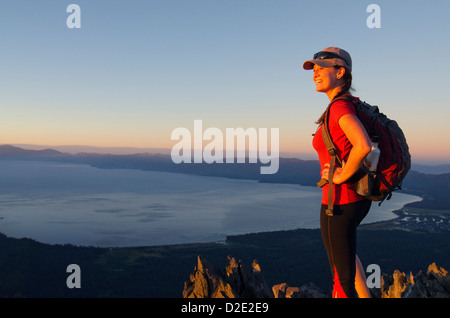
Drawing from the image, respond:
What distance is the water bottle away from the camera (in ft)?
13.3

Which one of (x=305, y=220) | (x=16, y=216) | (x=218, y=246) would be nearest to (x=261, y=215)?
(x=305, y=220)

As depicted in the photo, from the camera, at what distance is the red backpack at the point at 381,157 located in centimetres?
418

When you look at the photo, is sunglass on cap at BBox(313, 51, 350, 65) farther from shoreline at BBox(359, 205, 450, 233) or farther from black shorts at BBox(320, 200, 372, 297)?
shoreline at BBox(359, 205, 450, 233)

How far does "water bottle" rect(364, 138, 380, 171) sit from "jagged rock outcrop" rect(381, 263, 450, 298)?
3.70m

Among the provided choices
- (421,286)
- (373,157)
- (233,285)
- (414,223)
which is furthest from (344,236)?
(414,223)

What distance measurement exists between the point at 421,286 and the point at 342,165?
413 cm

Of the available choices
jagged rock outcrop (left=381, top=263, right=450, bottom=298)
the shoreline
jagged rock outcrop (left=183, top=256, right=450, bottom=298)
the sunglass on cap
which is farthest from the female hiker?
the shoreline

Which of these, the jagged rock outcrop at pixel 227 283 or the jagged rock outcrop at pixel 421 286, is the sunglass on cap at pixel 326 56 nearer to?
the jagged rock outcrop at pixel 227 283

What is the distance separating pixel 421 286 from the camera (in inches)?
267

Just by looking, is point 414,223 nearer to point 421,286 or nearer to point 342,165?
point 421,286

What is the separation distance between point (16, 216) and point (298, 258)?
503 ft

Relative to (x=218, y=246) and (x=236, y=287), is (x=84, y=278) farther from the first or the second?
(x=236, y=287)
